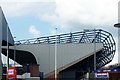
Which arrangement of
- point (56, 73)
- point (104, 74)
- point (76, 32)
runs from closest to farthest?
point (104, 74) < point (76, 32) < point (56, 73)

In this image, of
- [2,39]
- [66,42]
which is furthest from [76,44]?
[2,39]

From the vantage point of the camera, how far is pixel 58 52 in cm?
6656

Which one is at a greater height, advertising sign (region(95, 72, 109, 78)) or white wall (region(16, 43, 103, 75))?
white wall (region(16, 43, 103, 75))

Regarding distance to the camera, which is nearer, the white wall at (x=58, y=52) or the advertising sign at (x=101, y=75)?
the advertising sign at (x=101, y=75)

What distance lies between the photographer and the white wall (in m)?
64.9

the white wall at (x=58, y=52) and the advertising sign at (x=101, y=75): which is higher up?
the white wall at (x=58, y=52)

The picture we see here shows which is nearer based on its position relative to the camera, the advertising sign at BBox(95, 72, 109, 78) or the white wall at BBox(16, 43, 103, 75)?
the advertising sign at BBox(95, 72, 109, 78)

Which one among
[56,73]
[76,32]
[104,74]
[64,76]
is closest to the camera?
[104,74]

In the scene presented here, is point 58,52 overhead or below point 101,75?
overhead

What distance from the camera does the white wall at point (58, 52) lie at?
64.9m

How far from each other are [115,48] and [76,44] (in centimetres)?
855

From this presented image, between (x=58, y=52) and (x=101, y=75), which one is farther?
(x=58, y=52)

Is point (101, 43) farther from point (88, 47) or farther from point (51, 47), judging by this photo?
point (51, 47)

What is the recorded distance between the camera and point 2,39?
69.0 metres
